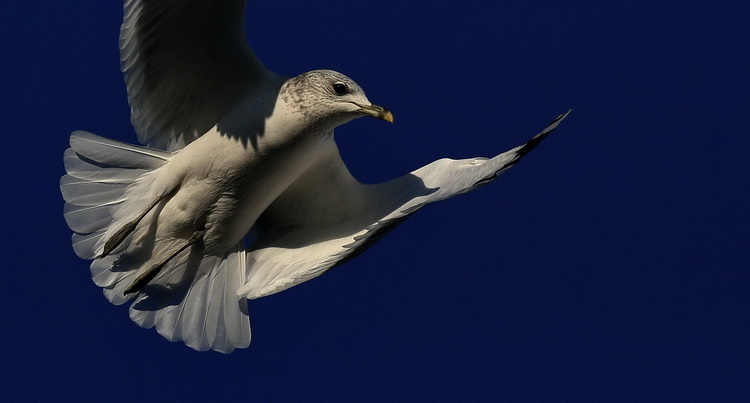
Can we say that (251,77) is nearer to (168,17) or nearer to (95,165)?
(168,17)

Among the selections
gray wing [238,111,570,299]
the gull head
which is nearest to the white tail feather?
gray wing [238,111,570,299]

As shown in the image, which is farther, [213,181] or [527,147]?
[213,181]

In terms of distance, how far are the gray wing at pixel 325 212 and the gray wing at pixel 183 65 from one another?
535 mm

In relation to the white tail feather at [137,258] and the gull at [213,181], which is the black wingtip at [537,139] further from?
the white tail feather at [137,258]

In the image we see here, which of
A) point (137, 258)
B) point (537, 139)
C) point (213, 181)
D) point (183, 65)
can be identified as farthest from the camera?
point (137, 258)

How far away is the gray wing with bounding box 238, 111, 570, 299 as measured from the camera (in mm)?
6320

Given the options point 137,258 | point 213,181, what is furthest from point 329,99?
point 137,258

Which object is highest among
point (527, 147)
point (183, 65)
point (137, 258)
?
point (183, 65)

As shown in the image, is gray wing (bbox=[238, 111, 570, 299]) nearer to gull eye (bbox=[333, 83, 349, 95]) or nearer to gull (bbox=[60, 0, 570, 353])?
gull (bbox=[60, 0, 570, 353])

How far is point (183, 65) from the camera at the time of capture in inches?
255

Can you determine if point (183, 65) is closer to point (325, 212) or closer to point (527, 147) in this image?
point (325, 212)

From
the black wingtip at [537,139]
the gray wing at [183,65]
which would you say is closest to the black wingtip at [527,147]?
the black wingtip at [537,139]

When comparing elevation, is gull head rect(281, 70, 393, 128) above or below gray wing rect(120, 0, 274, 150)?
below

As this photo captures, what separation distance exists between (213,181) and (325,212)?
2.00 feet
